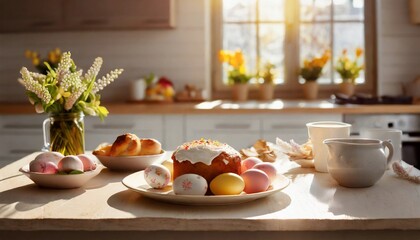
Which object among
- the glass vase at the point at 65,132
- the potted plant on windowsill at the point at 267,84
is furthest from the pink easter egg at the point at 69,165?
the potted plant on windowsill at the point at 267,84

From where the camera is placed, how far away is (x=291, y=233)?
3.70ft

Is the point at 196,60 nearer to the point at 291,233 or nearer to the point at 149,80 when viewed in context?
the point at 149,80

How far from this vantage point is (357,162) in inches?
52.4

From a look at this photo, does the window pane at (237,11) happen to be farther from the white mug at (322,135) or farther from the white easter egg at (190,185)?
the white easter egg at (190,185)

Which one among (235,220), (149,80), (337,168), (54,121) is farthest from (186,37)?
(235,220)

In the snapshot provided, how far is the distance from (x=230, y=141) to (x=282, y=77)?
102 centimetres

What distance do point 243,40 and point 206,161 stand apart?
3.10 m

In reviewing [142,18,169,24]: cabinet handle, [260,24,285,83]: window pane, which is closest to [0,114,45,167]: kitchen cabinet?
[142,18,169,24]: cabinet handle

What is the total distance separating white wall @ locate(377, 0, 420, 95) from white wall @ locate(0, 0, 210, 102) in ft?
4.33

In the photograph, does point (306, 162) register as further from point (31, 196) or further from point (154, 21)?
point (154, 21)

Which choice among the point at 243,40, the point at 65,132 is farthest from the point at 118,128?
the point at 65,132

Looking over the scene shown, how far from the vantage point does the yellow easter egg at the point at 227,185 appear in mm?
1203

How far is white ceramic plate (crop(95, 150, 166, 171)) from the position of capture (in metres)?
1.58

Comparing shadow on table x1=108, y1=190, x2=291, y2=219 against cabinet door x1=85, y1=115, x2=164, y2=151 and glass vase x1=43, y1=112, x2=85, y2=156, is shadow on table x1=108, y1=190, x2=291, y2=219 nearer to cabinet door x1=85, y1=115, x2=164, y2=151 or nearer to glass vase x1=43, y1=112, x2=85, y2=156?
glass vase x1=43, y1=112, x2=85, y2=156
